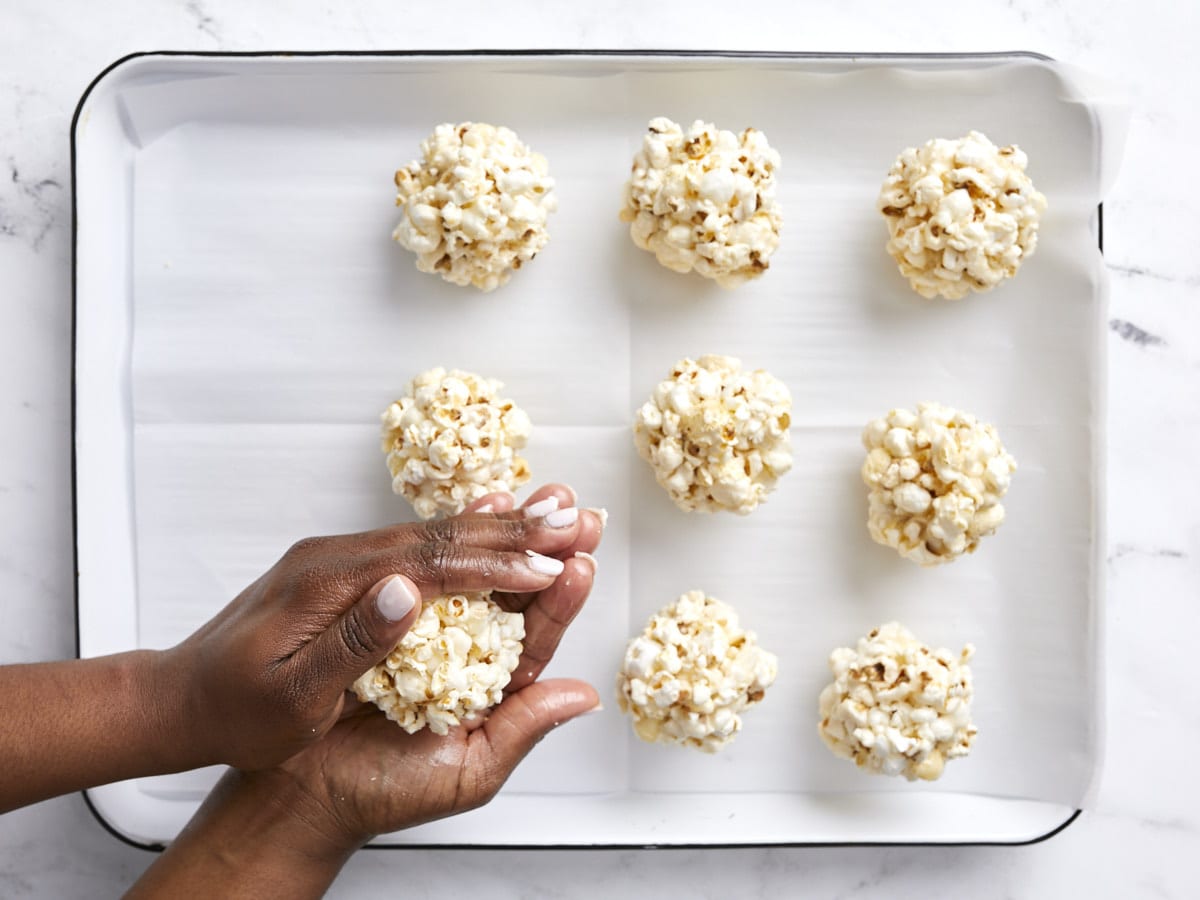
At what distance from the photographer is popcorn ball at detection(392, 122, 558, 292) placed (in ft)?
4.54

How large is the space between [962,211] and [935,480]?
389mm

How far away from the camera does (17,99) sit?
5.02 feet

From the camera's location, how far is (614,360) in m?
1.50

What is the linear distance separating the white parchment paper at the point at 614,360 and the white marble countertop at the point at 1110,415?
4.9 inches

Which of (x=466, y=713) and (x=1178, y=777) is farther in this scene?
(x=1178, y=777)

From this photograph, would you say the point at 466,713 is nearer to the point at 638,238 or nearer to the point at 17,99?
the point at 638,238

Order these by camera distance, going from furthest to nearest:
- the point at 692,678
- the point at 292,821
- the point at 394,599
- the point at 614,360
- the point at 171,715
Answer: the point at 614,360
the point at 692,678
the point at 292,821
the point at 171,715
the point at 394,599

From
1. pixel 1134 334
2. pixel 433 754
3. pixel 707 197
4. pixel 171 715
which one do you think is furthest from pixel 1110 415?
pixel 171 715

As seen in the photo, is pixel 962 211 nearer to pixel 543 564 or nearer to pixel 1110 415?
pixel 1110 415

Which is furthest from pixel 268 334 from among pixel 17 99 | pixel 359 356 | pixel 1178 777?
pixel 1178 777

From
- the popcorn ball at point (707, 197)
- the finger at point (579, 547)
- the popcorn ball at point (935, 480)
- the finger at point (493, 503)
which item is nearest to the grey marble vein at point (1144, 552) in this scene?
the popcorn ball at point (935, 480)

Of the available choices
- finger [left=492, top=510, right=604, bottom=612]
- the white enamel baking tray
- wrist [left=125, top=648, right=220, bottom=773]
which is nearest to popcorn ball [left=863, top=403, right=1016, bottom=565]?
the white enamel baking tray

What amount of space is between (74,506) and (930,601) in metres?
1.33

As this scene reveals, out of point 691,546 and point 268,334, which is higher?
point 268,334
